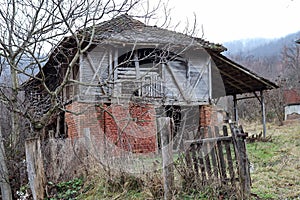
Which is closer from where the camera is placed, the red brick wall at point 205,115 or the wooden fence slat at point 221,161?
the wooden fence slat at point 221,161

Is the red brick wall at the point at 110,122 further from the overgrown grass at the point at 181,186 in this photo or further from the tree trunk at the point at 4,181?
the overgrown grass at the point at 181,186

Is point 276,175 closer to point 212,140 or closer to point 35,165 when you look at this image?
point 212,140

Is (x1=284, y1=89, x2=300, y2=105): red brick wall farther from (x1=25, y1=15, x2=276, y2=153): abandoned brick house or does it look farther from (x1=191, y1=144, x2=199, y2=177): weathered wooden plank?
(x1=191, y1=144, x2=199, y2=177): weathered wooden plank

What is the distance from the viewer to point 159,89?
40.2ft

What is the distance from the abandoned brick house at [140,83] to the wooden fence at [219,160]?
14.7 ft

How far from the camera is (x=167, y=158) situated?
5098mm

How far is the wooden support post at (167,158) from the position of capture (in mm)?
5023

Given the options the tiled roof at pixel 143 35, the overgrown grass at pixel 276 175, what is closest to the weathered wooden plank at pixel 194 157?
the overgrown grass at pixel 276 175

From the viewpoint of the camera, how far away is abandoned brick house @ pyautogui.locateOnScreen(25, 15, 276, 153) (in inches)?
419

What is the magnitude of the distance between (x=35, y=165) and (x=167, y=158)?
118 inches

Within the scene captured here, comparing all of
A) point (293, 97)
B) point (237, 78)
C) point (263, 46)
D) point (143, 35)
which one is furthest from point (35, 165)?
point (263, 46)

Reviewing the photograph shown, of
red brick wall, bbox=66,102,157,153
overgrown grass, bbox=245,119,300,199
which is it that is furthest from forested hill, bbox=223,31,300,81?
overgrown grass, bbox=245,119,300,199

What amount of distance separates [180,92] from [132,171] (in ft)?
23.0

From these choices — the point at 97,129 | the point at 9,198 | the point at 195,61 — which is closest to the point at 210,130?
the point at 9,198
